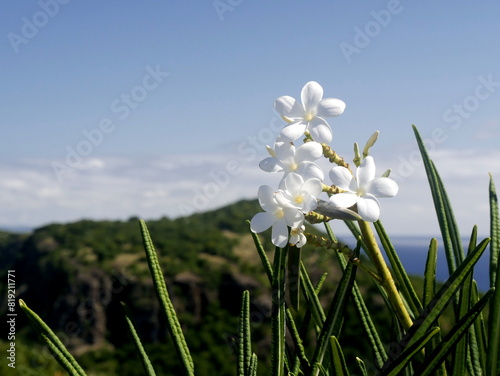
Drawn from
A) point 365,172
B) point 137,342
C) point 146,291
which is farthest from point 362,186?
point 146,291

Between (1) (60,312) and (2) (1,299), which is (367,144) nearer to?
(1) (60,312)

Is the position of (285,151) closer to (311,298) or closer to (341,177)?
(341,177)

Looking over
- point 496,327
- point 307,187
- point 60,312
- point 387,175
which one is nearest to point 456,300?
point 496,327

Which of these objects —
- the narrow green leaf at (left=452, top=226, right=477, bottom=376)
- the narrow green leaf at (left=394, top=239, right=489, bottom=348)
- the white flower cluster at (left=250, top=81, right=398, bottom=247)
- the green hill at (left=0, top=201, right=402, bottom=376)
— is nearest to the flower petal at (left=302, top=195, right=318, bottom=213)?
the white flower cluster at (left=250, top=81, right=398, bottom=247)

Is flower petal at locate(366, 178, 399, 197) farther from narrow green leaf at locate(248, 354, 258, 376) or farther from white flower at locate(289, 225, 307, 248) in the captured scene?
narrow green leaf at locate(248, 354, 258, 376)

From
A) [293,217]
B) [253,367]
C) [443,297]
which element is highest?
[293,217]
